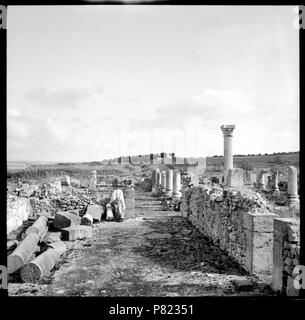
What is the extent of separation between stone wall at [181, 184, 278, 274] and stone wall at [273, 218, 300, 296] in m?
0.81

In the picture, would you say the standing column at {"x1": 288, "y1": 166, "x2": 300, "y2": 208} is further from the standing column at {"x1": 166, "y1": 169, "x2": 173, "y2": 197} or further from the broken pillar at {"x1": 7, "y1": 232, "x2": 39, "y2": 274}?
the broken pillar at {"x1": 7, "y1": 232, "x2": 39, "y2": 274}

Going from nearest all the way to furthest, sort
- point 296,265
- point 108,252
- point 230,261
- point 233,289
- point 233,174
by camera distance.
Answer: point 296,265 → point 233,289 → point 230,261 → point 108,252 → point 233,174

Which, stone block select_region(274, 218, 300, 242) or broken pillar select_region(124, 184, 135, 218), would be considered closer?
stone block select_region(274, 218, 300, 242)

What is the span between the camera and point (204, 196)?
10266 millimetres

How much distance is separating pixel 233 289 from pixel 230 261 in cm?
172

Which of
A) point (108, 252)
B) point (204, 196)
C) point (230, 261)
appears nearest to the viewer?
point (230, 261)

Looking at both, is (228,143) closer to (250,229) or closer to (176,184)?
(176,184)

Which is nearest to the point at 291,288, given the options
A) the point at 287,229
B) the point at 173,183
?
the point at 287,229

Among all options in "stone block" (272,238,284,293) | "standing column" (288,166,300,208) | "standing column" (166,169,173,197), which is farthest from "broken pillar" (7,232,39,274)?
"standing column" (288,166,300,208)

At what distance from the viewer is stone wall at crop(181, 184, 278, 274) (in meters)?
6.03

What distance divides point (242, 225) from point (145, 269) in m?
2.38
